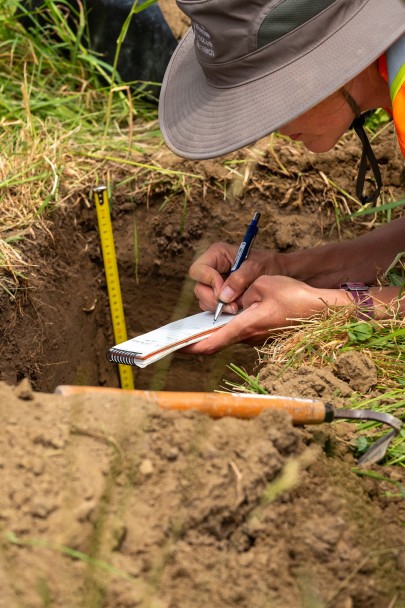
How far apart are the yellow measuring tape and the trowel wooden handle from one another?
1.79 metres

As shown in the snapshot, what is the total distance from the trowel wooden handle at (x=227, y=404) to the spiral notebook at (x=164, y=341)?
2.08ft

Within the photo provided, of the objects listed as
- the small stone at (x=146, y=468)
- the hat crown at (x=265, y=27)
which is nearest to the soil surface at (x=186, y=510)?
the small stone at (x=146, y=468)

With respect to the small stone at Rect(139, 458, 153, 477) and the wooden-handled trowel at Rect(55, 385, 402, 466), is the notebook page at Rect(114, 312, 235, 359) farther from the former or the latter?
the small stone at Rect(139, 458, 153, 477)

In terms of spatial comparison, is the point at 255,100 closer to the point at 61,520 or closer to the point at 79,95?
the point at 61,520

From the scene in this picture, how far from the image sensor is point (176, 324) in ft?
8.31

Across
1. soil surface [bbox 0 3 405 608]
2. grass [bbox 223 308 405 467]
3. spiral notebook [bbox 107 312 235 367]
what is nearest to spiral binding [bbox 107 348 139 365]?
spiral notebook [bbox 107 312 235 367]

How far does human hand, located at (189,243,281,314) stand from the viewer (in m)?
2.48

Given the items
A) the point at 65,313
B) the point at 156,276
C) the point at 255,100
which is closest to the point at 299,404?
the point at 255,100

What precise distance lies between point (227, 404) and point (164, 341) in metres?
0.76

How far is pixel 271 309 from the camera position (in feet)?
7.71

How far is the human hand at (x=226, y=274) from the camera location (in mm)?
2484

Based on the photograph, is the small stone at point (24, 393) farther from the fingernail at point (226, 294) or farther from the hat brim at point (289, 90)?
the fingernail at point (226, 294)

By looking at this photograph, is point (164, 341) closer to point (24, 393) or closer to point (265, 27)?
point (24, 393)

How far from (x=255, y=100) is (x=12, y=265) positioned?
3.99 ft
